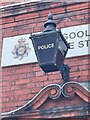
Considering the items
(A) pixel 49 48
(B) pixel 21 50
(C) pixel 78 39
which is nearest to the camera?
(A) pixel 49 48

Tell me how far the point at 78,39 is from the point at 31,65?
2.22 feet

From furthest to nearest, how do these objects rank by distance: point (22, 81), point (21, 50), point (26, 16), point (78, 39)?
point (26, 16) → point (21, 50) → point (22, 81) → point (78, 39)

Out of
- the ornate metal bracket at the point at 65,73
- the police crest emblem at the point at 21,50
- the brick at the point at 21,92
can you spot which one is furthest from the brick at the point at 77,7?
the brick at the point at 21,92

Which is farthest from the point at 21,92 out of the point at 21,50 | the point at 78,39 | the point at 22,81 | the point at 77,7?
the point at 77,7

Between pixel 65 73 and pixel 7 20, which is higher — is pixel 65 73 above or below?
below

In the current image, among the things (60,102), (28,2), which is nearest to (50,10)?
(28,2)

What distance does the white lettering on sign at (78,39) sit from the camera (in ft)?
16.7

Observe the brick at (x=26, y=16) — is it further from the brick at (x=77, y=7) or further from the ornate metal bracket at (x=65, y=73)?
the ornate metal bracket at (x=65, y=73)

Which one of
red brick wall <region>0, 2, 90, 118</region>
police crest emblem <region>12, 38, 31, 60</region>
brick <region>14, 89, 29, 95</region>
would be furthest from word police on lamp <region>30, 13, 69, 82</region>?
police crest emblem <region>12, 38, 31, 60</region>

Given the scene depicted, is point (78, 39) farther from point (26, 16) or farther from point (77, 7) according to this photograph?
point (26, 16)

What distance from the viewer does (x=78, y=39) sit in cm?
515

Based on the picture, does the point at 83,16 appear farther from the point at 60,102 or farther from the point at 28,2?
the point at 60,102

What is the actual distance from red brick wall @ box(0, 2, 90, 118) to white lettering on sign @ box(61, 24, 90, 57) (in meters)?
0.07

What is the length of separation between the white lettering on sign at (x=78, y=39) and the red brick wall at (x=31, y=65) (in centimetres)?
7
